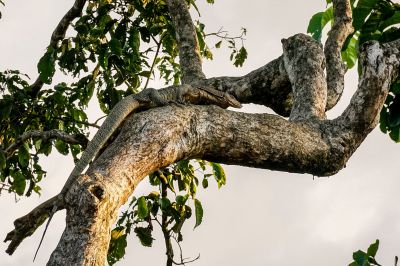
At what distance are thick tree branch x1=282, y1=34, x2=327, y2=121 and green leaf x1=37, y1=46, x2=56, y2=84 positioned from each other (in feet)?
5.41

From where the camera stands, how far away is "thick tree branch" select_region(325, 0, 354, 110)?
327 centimetres

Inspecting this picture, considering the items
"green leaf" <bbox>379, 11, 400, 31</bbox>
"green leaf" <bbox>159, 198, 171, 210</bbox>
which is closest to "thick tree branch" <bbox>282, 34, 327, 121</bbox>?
"green leaf" <bbox>379, 11, 400, 31</bbox>

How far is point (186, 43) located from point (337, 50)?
0.92 meters

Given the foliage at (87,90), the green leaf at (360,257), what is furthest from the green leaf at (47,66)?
the green leaf at (360,257)

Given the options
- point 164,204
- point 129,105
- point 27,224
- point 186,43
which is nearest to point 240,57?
point 186,43

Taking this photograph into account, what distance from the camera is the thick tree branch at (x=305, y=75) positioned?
2.79 metres

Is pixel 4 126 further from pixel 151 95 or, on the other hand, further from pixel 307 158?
pixel 307 158

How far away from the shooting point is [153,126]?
2.10 m

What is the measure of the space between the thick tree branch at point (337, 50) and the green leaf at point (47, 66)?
5.96 ft

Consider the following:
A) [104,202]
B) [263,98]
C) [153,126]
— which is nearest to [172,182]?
[263,98]

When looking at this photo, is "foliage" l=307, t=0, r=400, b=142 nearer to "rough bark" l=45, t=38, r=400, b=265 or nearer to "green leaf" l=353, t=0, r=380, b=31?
"green leaf" l=353, t=0, r=380, b=31

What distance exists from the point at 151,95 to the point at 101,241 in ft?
4.31

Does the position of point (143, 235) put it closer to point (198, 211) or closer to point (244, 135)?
point (198, 211)

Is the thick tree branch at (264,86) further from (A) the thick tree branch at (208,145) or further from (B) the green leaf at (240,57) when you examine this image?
(B) the green leaf at (240,57)
